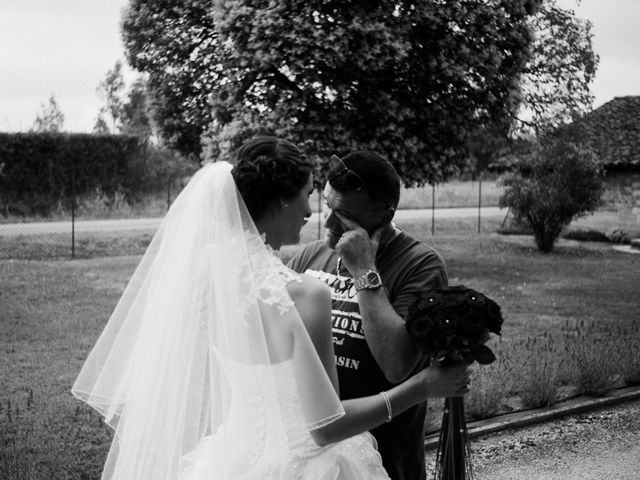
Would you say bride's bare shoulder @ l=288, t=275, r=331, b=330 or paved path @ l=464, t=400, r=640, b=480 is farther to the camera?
paved path @ l=464, t=400, r=640, b=480

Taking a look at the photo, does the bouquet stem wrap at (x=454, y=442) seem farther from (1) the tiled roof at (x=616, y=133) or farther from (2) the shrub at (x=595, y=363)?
(1) the tiled roof at (x=616, y=133)

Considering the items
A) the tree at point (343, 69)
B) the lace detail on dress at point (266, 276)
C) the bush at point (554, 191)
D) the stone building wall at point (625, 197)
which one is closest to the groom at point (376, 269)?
the lace detail on dress at point (266, 276)

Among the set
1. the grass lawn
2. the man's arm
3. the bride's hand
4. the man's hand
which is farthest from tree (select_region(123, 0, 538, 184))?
the bride's hand

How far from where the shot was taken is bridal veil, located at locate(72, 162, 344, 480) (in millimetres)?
2354

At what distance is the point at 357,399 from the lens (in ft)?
8.03

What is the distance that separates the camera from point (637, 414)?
6.71 meters

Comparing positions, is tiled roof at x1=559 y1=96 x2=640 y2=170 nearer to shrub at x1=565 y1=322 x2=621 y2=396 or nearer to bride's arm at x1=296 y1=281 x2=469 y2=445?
shrub at x1=565 y1=322 x2=621 y2=396

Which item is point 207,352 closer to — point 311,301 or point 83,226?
point 311,301

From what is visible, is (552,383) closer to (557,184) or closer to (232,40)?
(232,40)

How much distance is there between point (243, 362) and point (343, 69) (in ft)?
32.0

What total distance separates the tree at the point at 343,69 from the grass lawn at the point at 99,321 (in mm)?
3047

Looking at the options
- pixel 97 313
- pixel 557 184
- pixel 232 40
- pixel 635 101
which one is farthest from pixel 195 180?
pixel 635 101

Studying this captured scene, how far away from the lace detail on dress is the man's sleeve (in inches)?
22.6

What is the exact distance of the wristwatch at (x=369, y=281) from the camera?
2.67m
